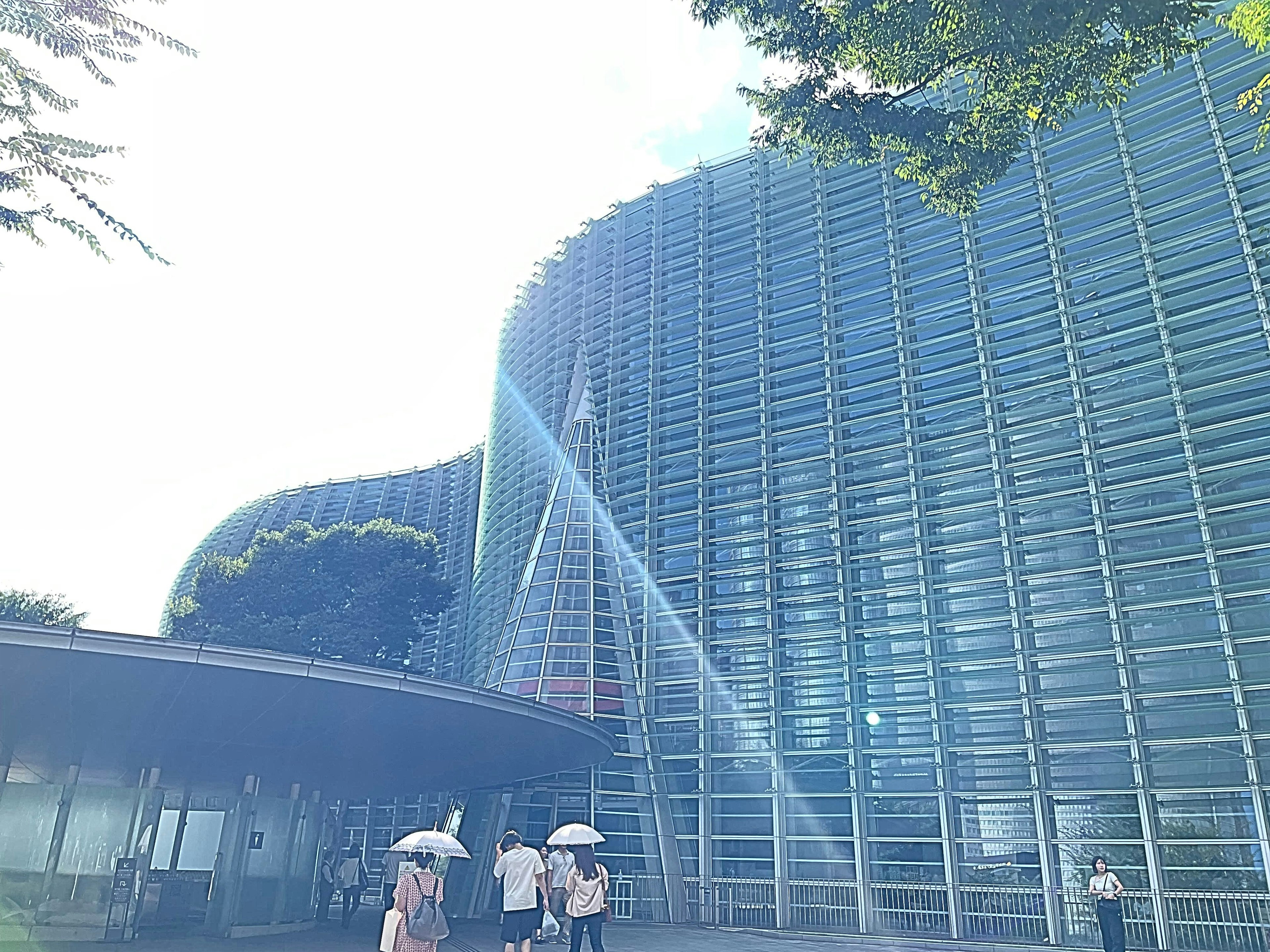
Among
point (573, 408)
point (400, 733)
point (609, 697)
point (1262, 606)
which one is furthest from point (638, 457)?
point (1262, 606)

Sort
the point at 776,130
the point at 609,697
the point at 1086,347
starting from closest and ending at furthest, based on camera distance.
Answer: the point at 776,130
the point at 1086,347
the point at 609,697

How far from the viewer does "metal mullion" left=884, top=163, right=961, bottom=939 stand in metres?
21.1

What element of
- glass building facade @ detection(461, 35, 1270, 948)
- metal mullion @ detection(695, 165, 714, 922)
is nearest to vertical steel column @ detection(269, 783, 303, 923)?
glass building facade @ detection(461, 35, 1270, 948)

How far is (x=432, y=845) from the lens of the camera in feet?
39.4

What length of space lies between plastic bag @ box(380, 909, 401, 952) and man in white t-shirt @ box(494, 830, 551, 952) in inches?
85.9

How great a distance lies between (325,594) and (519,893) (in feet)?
104

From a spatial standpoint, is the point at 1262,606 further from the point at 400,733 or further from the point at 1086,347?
the point at 400,733

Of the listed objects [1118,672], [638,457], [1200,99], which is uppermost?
[1200,99]

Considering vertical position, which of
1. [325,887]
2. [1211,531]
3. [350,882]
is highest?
[1211,531]

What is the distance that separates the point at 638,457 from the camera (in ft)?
98.8

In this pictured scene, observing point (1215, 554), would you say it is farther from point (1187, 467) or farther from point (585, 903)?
point (585, 903)

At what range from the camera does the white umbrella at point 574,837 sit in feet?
39.9

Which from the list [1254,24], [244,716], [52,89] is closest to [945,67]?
[1254,24]

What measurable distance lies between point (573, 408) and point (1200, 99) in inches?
827
